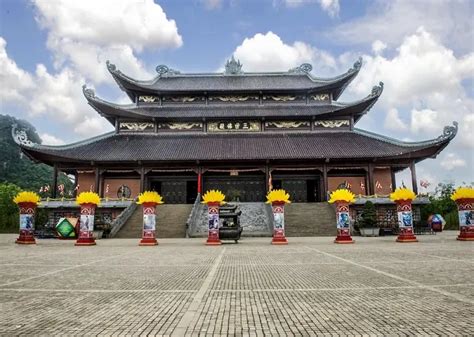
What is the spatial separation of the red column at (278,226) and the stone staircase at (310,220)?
4.66 metres

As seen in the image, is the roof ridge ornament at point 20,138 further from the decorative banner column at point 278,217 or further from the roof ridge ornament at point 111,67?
the decorative banner column at point 278,217

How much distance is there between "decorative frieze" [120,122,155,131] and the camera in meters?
30.9

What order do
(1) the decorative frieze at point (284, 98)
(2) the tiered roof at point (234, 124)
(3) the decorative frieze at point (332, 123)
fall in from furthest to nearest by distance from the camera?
(1) the decorative frieze at point (284, 98) < (3) the decorative frieze at point (332, 123) < (2) the tiered roof at point (234, 124)

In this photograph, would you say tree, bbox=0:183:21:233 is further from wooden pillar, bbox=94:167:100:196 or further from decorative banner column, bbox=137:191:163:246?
decorative banner column, bbox=137:191:163:246

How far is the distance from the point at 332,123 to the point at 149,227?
2100 cm

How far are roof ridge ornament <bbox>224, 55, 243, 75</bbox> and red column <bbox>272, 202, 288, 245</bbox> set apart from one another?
24567mm

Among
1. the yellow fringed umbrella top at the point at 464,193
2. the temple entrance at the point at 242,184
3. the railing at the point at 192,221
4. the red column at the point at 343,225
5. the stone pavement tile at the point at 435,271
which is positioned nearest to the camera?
the stone pavement tile at the point at 435,271

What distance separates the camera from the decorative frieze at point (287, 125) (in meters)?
30.6

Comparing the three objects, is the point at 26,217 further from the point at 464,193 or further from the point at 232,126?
the point at 464,193

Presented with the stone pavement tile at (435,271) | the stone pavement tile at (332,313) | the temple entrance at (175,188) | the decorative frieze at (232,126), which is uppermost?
the decorative frieze at (232,126)

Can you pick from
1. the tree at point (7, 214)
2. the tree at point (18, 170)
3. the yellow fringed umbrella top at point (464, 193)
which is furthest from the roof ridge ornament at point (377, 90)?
the tree at point (18, 170)

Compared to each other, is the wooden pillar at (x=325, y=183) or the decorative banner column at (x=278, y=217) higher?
the wooden pillar at (x=325, y=183)

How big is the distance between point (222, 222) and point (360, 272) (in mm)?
10490

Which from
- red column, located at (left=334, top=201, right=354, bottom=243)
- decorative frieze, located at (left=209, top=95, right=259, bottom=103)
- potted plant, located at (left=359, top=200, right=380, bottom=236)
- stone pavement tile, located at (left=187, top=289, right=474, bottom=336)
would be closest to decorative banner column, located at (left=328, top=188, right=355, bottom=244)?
red column, located at (left=334, top=201, right=354, bottom=243)
